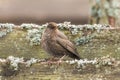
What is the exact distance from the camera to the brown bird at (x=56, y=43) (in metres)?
6.39

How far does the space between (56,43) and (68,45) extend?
52cm

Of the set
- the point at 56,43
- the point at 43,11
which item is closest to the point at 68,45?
the point at 56,43

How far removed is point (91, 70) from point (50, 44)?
1.73m

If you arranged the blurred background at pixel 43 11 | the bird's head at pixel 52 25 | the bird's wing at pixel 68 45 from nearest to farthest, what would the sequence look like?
1. the bird's wing at pixel 68 45
2. the bird's head at pixel 52 25
3. the blurred background at pixel 43 11

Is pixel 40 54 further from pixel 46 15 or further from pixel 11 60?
pixel 46 15

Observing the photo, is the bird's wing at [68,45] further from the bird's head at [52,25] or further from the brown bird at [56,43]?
the bird's head at [52,25]

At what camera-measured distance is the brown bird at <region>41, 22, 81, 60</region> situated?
21.0ft

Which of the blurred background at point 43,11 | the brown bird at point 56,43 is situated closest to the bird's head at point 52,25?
the brown bird at point 56,43

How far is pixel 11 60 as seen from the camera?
5.41m

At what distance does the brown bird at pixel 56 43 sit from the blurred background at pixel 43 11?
811cm

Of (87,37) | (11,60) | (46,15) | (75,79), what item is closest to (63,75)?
(75,79)

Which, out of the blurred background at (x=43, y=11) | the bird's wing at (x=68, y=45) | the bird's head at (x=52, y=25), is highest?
the blurred background at (x=43, y=11)

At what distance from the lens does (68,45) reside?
21.1 ft

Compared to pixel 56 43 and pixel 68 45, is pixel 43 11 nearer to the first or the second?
pixel 56 43
